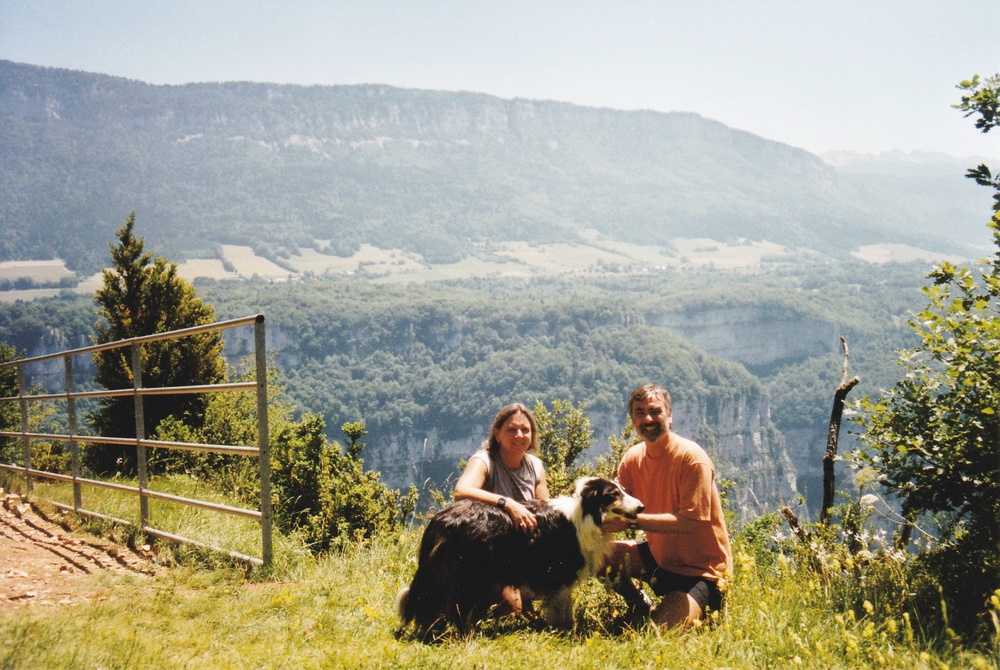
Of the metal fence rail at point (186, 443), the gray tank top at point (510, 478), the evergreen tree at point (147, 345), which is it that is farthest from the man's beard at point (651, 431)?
the evergreen tree at point (147, 345)

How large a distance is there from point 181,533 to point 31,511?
2.34m

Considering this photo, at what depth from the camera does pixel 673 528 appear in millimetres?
3703

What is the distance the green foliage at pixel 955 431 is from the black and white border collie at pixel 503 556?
73.2 inches

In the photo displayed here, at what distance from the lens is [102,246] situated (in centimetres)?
15275

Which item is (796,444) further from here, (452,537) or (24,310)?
(452,537)

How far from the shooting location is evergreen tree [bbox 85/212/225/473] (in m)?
12.2

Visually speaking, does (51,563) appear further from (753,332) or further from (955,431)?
(753,332)

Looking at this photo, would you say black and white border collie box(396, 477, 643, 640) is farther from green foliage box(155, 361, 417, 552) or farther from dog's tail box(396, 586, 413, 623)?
green foliage box(155, 361, 417, 552)

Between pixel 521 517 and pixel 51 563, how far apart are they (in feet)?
10.1

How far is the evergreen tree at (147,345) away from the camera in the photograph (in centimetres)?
1216

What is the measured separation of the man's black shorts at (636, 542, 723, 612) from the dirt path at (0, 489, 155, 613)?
9.65ft

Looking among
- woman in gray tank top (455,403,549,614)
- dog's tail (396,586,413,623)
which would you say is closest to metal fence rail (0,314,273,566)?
dog's tail (396,586,413,623)

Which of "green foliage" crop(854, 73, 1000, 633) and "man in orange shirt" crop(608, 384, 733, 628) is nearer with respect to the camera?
"man in orange shirt" crop(608, 384, 733, 628)

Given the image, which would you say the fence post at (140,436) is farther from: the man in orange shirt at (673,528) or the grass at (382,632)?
the man in orange shirt at (673,528)
